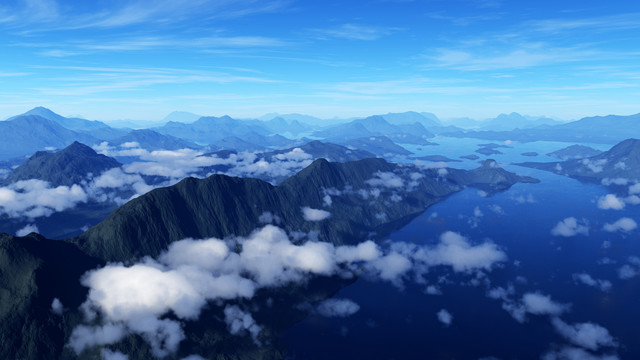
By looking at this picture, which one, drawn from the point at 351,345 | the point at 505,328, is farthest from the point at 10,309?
the point at 505,328

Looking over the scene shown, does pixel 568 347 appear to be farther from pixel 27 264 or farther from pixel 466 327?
pixel 27 264

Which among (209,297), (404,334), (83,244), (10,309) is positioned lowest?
(404,334)

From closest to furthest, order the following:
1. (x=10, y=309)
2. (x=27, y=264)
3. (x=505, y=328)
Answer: (x=10, y=309)
(x=27, y=264)
(x=505, y=328)

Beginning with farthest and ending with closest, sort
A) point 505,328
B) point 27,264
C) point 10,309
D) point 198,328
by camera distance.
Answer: point 505,328, point 198,328, point 27,264, point 10,309

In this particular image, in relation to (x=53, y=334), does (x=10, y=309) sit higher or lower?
higher

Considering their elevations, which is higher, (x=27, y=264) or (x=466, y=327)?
(x=27, y=264)

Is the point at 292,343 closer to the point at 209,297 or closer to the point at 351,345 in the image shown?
the point at 351,345

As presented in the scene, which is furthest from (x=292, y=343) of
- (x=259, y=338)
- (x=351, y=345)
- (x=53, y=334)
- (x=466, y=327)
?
(x=53, y=334)

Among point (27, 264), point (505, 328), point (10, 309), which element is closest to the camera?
point (10, 309)

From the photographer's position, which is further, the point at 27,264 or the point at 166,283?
the point at 166,283
